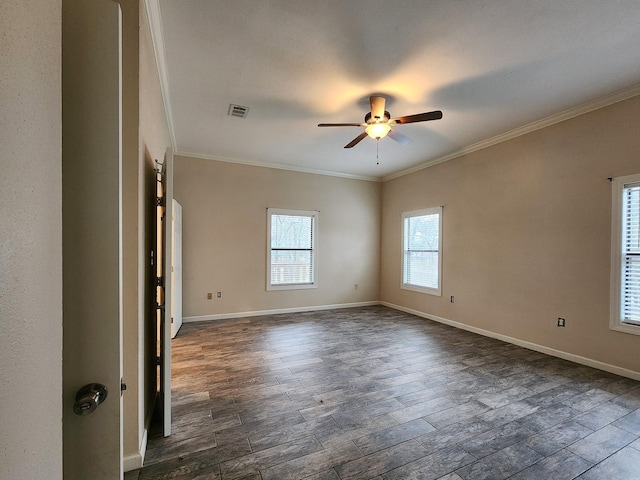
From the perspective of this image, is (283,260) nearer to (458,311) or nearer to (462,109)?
(458,311)

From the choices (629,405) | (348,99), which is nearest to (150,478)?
(348,99)

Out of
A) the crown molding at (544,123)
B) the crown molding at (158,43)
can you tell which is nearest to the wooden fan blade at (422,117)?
the crown molding at (544,123)

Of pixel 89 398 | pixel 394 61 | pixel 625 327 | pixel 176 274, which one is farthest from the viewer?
pixel 176 274

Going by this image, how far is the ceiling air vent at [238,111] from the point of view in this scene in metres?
3.32

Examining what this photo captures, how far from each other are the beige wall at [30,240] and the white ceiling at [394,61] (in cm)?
184

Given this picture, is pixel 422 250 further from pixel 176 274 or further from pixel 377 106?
pixel 176 274

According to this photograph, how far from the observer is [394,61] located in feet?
8.11

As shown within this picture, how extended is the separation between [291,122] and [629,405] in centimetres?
433

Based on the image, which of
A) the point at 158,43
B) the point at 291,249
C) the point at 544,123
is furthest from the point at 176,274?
the point at 544,123

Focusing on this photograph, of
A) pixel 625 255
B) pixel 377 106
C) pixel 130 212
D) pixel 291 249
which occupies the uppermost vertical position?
pixel 377 106

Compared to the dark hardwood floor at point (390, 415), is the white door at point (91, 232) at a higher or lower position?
higher

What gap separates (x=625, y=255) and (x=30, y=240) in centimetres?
443

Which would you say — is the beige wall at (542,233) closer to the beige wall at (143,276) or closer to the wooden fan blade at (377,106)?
the wooden fan blade at (377,106)

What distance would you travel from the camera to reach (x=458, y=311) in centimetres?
472
